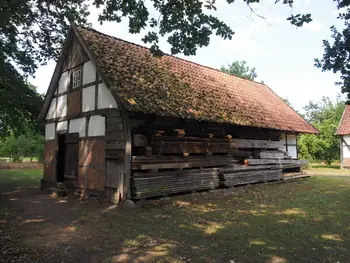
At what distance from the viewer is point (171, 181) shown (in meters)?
9.70

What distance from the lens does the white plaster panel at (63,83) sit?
12.0 meters

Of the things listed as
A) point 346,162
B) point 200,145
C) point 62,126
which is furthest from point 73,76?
point 346,162

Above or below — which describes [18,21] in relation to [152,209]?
above

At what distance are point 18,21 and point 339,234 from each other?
15.4 m

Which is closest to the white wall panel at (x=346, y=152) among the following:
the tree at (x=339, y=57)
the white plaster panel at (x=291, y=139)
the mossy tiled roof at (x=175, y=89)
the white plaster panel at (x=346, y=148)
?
the white plaster panel at (x=346, y=148)

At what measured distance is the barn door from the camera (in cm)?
1111

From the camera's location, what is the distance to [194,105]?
34.7ft

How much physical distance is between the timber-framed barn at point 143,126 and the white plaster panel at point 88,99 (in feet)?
0.12

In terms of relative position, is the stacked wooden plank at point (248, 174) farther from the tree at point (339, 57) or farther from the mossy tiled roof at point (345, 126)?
the mossy tiled roof at point (345, 126)

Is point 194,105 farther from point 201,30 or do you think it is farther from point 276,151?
point 276,151

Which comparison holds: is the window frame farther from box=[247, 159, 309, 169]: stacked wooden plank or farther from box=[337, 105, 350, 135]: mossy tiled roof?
box=[337, 105, 350, 135]: mossy tiled roof

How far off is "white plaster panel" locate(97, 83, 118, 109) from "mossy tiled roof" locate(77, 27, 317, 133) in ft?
2.07

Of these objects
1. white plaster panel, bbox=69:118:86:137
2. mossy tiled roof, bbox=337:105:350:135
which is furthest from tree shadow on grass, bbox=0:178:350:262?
mossy tiled roof, bbox=337:105:350:135

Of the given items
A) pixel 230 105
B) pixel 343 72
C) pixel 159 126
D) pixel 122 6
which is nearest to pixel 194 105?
pixel 159 126
